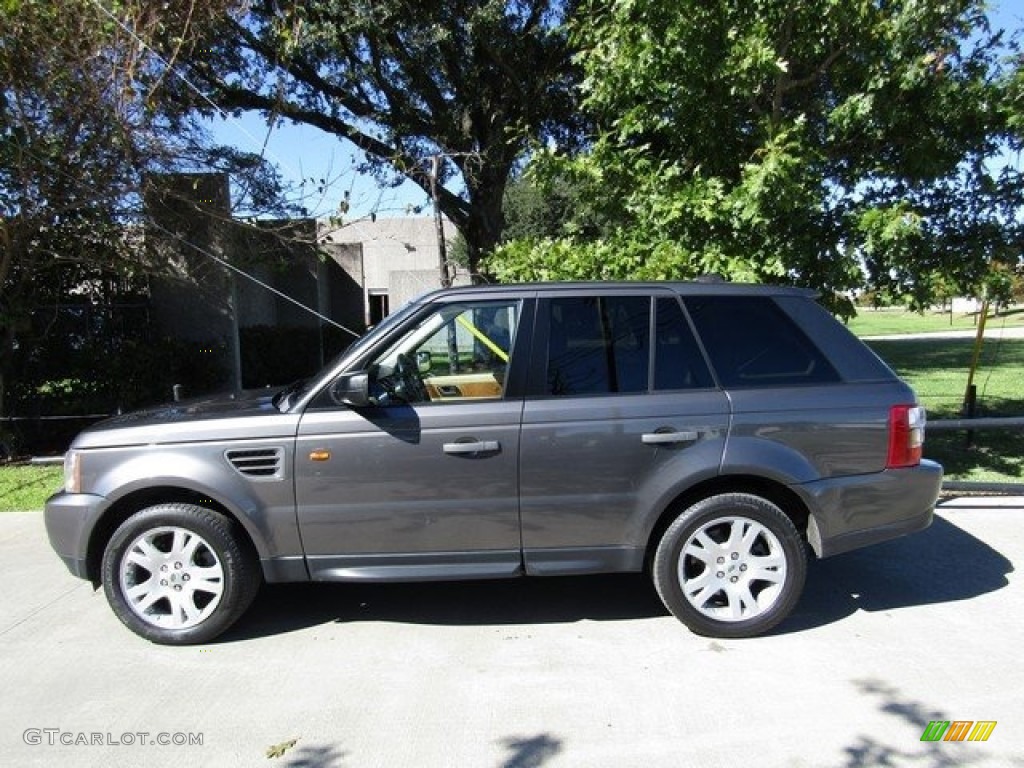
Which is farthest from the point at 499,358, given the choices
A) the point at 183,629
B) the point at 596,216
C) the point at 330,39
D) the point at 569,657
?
the point at 330,39

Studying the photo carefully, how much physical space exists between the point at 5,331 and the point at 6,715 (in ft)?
22.2

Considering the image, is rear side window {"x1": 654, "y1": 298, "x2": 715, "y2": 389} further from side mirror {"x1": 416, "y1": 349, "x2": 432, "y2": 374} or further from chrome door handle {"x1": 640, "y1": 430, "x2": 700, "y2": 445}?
side mirror {"x1": 416, "y1": 349, "x2": 432, "y2": 374}

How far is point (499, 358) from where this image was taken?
13.5 feet

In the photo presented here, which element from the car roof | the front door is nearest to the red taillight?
the car roof

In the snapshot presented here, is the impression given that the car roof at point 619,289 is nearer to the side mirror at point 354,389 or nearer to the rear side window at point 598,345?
the rear side window at point 598,345

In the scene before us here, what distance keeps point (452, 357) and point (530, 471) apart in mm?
859

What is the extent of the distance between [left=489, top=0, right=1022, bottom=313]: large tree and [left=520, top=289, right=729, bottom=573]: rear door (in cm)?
236

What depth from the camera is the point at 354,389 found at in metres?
3.79

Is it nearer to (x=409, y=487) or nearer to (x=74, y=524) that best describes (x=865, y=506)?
(x=409, y=487)

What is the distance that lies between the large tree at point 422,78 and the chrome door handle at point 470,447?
6.79 meters

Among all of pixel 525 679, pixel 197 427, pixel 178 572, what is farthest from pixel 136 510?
pixel 525 679

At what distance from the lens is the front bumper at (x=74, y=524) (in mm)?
3975

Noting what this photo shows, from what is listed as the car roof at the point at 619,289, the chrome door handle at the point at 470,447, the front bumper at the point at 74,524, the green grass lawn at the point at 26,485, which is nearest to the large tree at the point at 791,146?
the car roof at the point at 619,289

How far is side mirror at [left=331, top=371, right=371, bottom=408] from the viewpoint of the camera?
3.79 m
